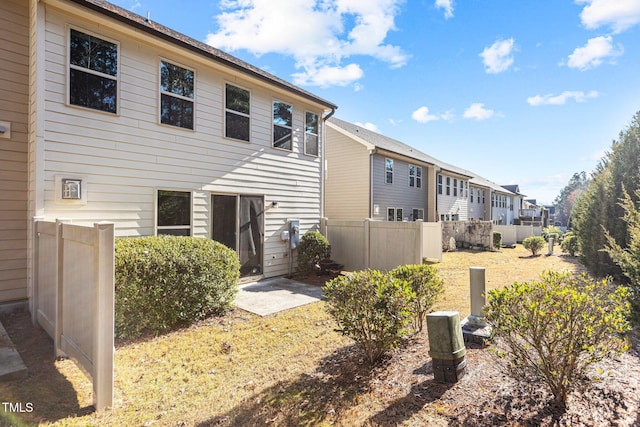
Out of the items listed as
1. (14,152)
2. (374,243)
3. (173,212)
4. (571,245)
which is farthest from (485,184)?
(14,152)

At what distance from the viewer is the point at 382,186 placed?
16.0 metres

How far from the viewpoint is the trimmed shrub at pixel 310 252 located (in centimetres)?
921

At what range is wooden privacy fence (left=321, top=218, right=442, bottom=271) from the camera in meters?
8.80

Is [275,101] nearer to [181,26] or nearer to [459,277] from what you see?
[181,26]

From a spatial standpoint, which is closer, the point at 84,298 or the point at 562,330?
the point at 562,330

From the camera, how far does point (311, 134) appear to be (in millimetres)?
10305

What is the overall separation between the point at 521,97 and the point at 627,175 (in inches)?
229

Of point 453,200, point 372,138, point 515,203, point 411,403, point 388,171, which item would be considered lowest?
point 411,403

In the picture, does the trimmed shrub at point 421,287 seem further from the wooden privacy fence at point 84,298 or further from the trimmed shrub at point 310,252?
the trimmed shrub at point 310,252

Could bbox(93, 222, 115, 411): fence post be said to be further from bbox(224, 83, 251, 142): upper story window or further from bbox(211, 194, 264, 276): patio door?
bbox(224, 83, 251, 142): upper story window

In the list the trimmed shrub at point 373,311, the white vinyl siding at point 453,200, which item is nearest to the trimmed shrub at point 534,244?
the white vinyl siding at point 453,200

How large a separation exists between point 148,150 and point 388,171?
1251cm

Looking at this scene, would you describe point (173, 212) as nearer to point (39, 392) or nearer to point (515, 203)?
point (39, 392)

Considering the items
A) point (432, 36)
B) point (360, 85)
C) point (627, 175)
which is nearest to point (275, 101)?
point (432, 36)
